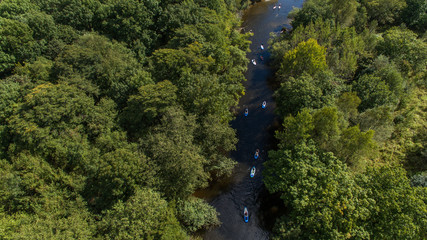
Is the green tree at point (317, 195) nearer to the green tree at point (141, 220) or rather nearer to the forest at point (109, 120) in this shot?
the forest at point (109, 120)

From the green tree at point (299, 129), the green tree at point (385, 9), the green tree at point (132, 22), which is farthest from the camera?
the green tree at point (385, 9)

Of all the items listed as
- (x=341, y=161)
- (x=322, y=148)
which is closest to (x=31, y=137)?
(x=322, y=148)

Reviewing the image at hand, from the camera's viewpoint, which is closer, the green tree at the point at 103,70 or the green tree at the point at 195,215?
the green tree at the point at 195,215

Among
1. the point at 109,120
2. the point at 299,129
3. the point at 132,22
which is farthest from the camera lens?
the point at 132,22

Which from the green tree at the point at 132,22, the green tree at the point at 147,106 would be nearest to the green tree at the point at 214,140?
the green tree at the point at 147,106

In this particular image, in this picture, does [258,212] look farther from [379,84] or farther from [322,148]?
[379,84]

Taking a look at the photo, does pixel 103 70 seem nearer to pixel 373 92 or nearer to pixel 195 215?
pixel 195 215

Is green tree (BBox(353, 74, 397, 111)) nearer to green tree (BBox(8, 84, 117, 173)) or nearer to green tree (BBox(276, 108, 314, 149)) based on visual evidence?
green tree (BBox(276, 108, 314, 149))

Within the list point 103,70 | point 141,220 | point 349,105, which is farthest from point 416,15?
point 141,220
